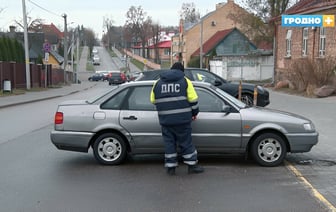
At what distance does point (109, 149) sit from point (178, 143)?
134 centimetres

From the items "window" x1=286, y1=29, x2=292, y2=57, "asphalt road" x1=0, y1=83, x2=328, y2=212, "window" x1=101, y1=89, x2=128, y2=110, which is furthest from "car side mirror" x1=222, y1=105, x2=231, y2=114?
"window" x1=286, y1=29, x2=292, y2=57

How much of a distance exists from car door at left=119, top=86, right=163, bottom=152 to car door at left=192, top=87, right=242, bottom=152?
2.04 feet

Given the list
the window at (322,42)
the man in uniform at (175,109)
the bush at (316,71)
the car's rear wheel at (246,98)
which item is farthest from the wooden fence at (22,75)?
the man in uniform at (175,109)

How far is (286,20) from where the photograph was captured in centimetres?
2780

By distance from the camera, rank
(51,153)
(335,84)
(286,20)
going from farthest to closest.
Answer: (286,20) → (335,84) → (51,153)

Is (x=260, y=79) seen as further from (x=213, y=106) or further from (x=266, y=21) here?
(x=213, y=106)

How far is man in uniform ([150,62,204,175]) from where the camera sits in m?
6.38

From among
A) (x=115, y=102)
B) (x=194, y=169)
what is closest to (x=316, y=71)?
(x=115, y=102)

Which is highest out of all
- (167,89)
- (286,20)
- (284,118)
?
(286,20)

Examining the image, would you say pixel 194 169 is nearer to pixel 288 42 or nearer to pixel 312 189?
pixel 312 189

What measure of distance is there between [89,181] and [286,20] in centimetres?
2396

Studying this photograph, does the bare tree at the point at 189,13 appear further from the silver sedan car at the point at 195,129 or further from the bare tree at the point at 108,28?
the silver sedan car at the point at 195,129

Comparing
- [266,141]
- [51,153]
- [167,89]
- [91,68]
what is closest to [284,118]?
[266,141]

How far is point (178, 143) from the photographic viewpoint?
21.8 feet
